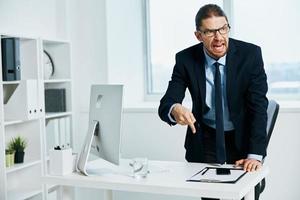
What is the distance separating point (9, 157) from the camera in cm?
312

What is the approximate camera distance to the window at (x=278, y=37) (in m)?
3.70

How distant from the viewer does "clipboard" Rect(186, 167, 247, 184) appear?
201cm

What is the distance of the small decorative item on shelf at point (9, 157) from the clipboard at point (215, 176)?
1505 millimetres

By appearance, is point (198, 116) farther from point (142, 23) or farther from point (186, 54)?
point (142, 23)

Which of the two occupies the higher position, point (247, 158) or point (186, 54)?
point (186, 54)

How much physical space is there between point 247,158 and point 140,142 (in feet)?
5.46

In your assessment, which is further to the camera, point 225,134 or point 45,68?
point 45,68

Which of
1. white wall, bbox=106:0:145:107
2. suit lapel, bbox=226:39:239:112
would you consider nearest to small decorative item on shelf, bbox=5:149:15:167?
white wall, bbox=106:0:145:107

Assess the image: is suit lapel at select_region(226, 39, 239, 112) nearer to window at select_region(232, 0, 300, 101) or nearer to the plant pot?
window at select_region(232, 0, 300, 101)

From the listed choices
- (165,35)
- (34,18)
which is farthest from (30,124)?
(165,35)

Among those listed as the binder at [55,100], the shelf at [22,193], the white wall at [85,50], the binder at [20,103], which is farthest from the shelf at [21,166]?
the white wall at [85,50]

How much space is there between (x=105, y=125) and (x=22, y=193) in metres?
1.37

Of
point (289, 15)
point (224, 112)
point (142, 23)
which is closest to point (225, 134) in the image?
point (224, 112)

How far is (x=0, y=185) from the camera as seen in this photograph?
2.98 m
